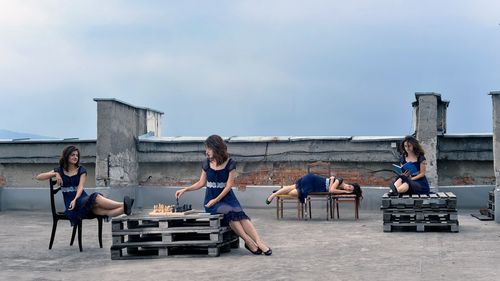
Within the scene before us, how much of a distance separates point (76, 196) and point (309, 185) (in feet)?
18.2

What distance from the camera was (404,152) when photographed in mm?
12109

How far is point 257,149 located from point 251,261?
9.18m

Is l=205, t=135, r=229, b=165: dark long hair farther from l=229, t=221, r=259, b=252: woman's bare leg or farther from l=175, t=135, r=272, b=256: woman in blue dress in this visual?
l=229, t=221, r=259, b=252: woman's bare leg

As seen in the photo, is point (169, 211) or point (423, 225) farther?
point (423, 225)

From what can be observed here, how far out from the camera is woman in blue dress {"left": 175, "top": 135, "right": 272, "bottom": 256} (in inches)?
343

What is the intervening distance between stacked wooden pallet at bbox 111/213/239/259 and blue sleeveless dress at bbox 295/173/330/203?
487 cm

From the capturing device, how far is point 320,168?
16.4 metres

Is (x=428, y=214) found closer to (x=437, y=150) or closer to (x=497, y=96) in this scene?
(x=497, y=96)

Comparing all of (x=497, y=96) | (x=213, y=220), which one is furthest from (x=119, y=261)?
(x=497, y=96)

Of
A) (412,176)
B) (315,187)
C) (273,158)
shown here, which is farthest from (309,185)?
(273,158)

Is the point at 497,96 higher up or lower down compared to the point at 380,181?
higher up

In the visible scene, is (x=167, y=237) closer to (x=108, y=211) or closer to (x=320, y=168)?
(x=108, y=211)

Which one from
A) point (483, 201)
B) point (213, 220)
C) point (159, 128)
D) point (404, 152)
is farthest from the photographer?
point (159, 128)

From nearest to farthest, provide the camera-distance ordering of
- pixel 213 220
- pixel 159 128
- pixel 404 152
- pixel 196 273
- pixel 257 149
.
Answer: pixel 196 273
pixel 213 220
pixel 404 152
pixel 257 149
pixel 159 128
